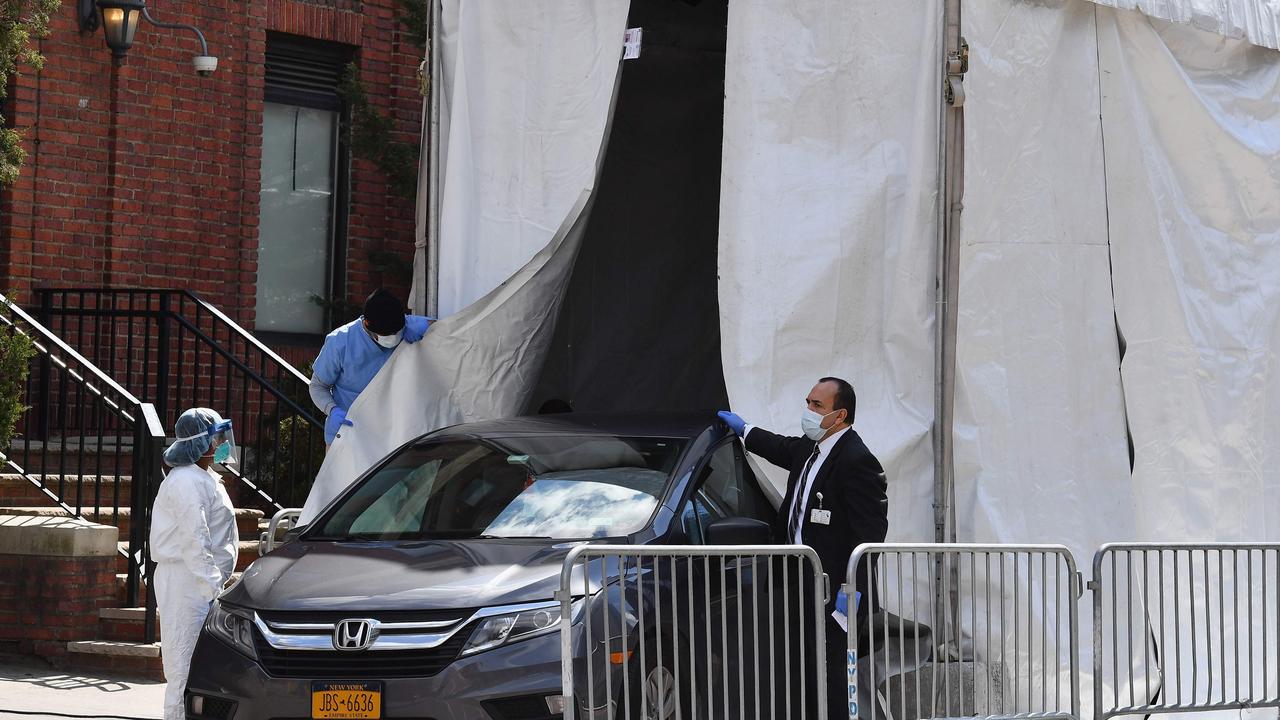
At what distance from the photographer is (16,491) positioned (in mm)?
10953

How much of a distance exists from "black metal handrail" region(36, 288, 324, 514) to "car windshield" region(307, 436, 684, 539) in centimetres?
384

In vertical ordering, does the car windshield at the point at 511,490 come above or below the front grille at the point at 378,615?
above

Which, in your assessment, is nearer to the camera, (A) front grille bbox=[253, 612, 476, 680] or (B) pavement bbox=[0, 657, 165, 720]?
(A) front grille bbox=[253, 612, 476, 680]

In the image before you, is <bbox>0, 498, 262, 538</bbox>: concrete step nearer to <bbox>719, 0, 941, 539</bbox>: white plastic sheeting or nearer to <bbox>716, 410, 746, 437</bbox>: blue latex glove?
<bbox>716, 410, 746, 437</bbox>: blue latex glove

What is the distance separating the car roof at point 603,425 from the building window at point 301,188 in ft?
21.2

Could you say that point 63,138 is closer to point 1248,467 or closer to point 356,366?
point 356,366

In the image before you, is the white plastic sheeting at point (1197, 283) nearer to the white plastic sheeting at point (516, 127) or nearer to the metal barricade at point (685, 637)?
the metal barricade at point (685, 637)

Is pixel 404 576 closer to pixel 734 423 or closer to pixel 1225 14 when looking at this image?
pixel 734 423

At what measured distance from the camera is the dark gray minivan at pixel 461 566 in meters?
6.65

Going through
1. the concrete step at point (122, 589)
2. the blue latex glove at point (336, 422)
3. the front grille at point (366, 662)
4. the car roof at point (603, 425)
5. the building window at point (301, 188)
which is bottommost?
the concrete step at point (122, 589)

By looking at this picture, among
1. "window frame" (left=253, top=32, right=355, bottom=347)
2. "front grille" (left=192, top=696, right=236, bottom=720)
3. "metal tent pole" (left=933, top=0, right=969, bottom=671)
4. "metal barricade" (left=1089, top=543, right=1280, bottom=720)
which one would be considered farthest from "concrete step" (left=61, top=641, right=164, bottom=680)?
"metal barricade" (left=1089, top=543, right=1280, bottom=720)

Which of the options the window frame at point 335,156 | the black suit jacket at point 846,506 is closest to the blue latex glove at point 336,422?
the black suit jacket at point 846,506

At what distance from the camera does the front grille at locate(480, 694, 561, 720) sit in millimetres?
6574

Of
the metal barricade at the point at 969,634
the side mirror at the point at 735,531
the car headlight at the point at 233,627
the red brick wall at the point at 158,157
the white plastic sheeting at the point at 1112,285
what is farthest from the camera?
the red brick wall at the point at 158,157
